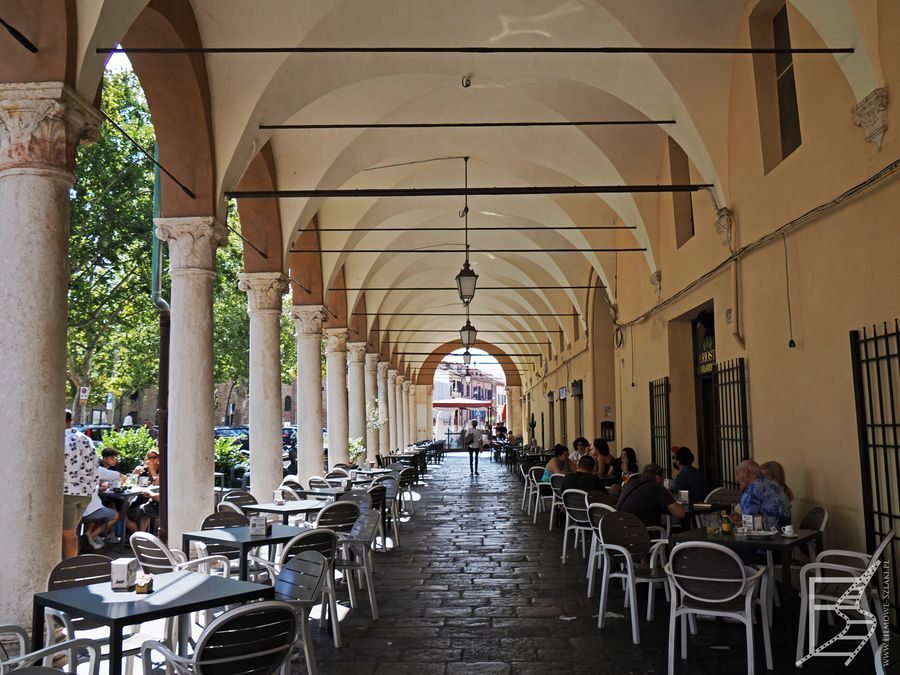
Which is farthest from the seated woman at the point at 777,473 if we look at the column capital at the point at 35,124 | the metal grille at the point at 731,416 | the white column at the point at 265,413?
the white column at the point at 265,413

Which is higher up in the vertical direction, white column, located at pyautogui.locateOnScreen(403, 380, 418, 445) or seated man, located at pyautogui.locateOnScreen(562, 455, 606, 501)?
white column, located at pyautogui.locateOnScreen(403, 380, 418, 445)

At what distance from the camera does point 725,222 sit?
27.1 feet

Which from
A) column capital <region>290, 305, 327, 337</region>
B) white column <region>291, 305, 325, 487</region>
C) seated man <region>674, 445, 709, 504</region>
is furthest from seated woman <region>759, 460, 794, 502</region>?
column capital <region>290, 305, 327, 337</region>

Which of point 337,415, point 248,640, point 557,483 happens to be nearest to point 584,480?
point 557,483

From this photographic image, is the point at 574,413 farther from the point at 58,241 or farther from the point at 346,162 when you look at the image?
the point at 58,241

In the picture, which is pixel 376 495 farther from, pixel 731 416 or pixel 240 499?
pixel 731 416

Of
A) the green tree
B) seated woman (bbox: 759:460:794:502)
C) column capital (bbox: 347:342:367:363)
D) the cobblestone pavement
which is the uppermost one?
the green tree

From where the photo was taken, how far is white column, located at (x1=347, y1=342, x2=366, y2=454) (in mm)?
19312

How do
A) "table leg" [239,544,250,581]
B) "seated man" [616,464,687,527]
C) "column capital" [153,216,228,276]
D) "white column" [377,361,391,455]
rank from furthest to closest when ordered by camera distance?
"white column" [377,361,391,455] < "column capital" [153,216,228,276] < "seated man" [616,464,687,527] < "table leg" [239,544,250,581]

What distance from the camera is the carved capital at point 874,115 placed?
5.19 meters

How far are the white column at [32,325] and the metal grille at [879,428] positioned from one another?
17.9 ft

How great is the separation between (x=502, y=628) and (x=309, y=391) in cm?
873

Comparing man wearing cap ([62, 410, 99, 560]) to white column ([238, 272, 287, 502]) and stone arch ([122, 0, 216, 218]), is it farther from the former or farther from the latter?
white column ([238, 272, 287, 502])

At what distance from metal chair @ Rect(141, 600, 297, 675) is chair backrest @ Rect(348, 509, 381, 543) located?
2883 mm
